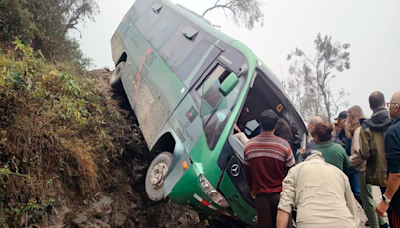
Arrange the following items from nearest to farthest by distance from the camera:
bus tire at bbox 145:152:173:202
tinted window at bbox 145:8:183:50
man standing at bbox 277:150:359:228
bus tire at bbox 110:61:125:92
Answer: man standing at bbox 277:150:359:228
bus tire at bbox 145:152:173:202
tinted window at bbox 145:8:183:50
bus tire at bbox 110:61:125:92

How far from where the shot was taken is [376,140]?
3.37m

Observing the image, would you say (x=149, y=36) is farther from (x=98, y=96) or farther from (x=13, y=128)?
(x=13, y=128)

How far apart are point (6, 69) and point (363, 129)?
480cm

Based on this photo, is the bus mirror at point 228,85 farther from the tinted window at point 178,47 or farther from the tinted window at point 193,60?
the tinted window at point 178,47

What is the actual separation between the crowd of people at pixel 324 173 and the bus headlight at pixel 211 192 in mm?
403

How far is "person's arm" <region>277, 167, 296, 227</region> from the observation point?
2500mm

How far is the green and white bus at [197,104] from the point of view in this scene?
372 centimetres

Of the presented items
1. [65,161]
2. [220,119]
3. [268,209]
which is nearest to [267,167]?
[268,209]

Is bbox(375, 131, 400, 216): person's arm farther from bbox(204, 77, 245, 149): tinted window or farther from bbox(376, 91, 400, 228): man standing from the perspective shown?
bbox(204, 77, 245, 149): tinted window

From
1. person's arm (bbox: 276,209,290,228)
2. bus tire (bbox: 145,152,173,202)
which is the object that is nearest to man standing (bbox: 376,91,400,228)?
person's arm (bbox: 276,209,290,228)

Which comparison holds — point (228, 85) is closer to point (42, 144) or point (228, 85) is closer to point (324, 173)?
point (324, 173)

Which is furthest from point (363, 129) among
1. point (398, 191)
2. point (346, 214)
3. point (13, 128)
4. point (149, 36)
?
point (149, 36)

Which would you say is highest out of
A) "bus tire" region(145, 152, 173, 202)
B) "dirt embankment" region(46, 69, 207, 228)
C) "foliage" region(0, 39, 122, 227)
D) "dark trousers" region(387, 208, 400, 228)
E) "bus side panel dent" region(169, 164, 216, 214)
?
"dark trousers" region(387, 208, 400, 228)

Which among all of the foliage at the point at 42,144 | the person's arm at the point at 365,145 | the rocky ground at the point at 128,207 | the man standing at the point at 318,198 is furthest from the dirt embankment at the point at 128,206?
the person's arm at the point at 365,145
